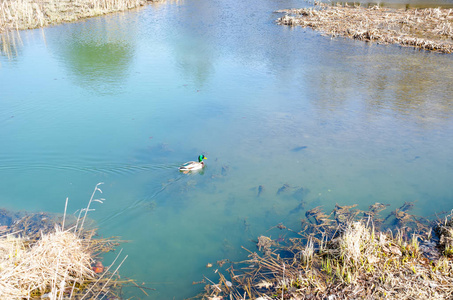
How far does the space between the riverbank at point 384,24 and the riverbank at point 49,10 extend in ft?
42.6

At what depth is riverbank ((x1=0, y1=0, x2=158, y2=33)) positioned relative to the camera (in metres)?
20.7

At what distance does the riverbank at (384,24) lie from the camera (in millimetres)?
19594

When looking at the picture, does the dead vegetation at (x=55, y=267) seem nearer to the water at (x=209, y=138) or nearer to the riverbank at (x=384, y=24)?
the water at (x=209, y=138)

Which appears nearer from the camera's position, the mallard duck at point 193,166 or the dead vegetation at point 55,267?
the dead vegetation at point 55,267

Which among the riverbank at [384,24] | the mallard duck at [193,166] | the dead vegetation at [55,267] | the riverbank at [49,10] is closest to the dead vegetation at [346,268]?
the dead vegetation at [55,267]

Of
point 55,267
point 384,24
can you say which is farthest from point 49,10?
point 55,267

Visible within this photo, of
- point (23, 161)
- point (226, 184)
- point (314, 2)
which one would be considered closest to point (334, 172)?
point (226, 184)

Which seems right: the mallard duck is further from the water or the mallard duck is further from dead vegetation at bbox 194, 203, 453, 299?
dead vegetation at bbox 194, 203, 453, 299

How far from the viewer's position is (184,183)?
7.69 m

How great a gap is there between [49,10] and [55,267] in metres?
24.8

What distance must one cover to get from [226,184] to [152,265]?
264 cm

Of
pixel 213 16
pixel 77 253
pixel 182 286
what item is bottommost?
pixel 182 286

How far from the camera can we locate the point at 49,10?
78.7ft

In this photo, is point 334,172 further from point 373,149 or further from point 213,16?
point 213,16
